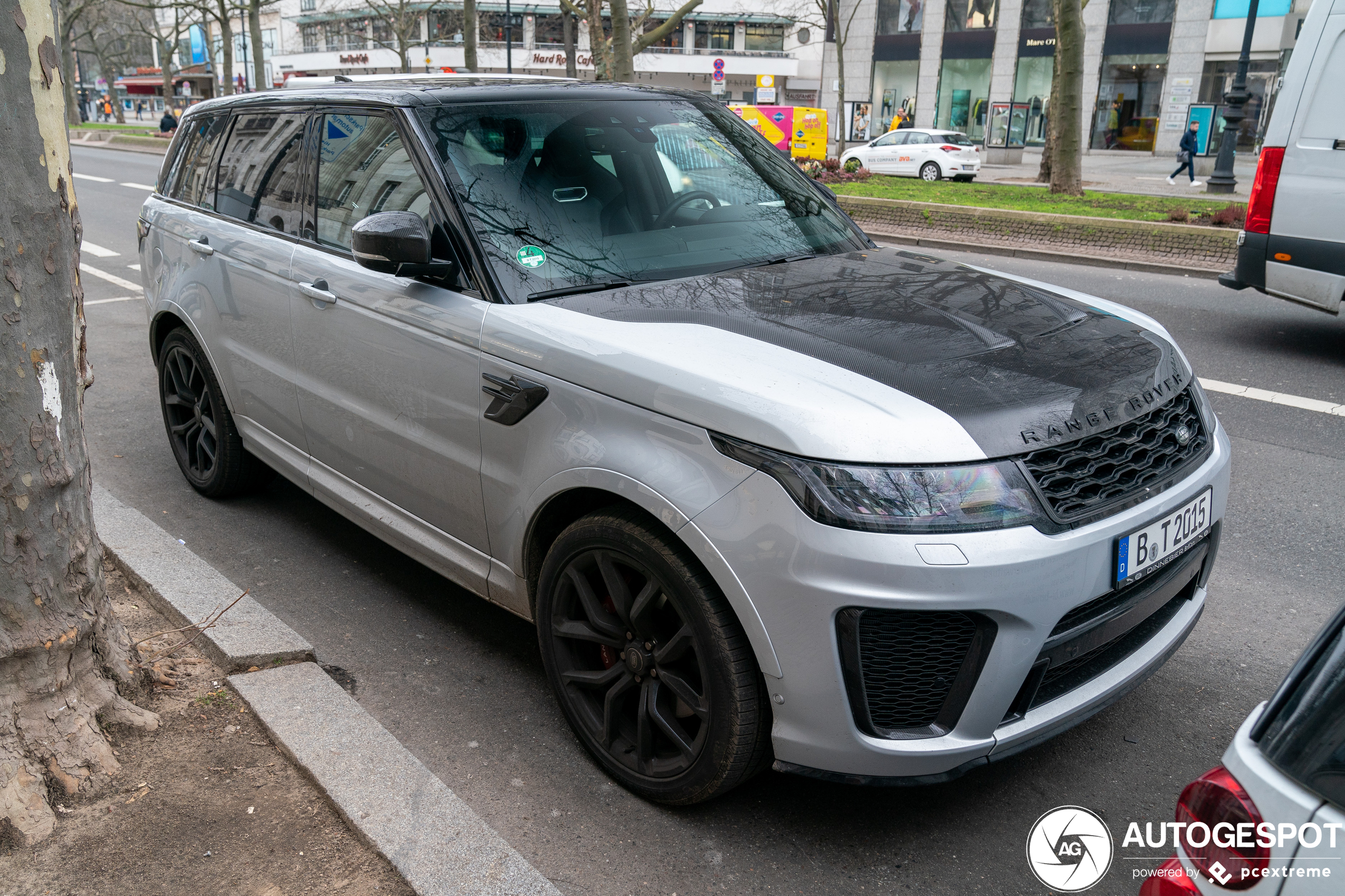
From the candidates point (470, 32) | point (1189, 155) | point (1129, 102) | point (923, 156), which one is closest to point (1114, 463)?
point (1189, 155)

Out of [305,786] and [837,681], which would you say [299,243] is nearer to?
[305,786]

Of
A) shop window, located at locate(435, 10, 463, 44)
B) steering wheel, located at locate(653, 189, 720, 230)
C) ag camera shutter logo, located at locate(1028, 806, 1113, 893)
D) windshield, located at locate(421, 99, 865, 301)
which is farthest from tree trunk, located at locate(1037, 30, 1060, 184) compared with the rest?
shop window, located at locate(435, 10, 463, 44)

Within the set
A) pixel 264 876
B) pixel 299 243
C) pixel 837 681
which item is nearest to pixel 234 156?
pixel 299 243

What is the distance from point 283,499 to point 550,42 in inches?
3163

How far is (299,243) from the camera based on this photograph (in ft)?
12.7

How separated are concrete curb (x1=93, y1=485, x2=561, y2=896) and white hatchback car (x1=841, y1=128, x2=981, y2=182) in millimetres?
25748

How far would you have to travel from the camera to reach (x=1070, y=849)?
263 cm

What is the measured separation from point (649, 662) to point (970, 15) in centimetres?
4932

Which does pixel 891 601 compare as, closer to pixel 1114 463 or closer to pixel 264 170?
pixel 1114 463

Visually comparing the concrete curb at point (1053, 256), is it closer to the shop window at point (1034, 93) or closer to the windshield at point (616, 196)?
the windshield at point (616, 196)

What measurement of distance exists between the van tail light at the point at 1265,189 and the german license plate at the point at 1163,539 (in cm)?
558

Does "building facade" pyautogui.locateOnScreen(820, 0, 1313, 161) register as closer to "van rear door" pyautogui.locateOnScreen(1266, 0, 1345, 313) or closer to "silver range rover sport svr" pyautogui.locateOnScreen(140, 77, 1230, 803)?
"van rear door" pyautogui.locateOnScreen(1266, 0, 1345, 313)

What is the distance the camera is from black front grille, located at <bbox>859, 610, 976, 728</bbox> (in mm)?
2217

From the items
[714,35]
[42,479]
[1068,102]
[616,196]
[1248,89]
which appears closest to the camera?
[42,479]
